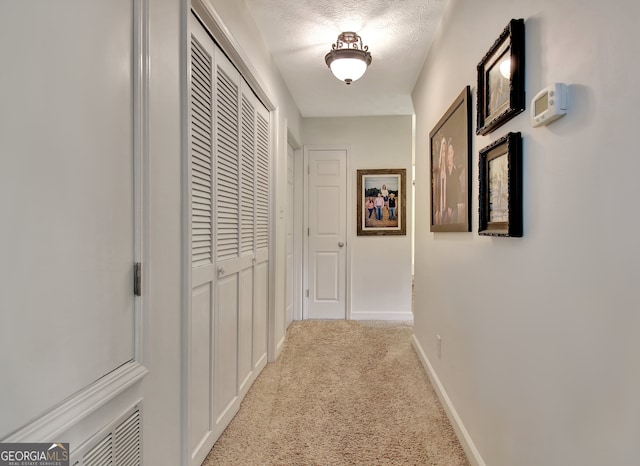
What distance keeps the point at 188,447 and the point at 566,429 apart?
135 cm

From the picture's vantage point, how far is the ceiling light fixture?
2.52m

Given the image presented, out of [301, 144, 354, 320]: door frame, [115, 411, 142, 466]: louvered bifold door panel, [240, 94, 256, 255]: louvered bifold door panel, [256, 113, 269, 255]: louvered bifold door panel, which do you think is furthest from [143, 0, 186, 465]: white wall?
[301, 144, 354, 320]: door frame

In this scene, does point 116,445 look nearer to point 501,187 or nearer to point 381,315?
point 501,187

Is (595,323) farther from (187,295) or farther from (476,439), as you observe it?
(187,295)

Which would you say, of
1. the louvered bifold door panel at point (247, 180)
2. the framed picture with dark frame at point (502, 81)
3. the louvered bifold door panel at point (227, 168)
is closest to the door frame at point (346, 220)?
the louvered bifold door panel at point (247, 180)

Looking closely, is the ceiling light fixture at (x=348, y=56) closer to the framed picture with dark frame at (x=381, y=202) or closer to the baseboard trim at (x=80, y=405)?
the framed picture with dark frame at (x=381, y=202)

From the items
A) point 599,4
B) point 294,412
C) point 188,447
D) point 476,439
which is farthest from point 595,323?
point 294,412

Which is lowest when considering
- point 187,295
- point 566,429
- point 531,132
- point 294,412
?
point 294,412

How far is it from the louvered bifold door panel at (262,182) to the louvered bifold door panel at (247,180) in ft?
0.36

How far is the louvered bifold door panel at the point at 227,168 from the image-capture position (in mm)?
1922

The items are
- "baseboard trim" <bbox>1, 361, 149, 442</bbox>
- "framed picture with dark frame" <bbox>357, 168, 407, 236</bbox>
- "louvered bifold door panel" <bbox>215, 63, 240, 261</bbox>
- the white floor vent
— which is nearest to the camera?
"baseboard trim" <bbox>1, 361, 149, 442</bbox>

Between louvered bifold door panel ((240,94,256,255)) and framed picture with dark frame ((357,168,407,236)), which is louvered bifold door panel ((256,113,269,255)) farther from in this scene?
framed picture with dark frame ((357,168,407,236))

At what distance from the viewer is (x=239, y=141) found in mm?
2225

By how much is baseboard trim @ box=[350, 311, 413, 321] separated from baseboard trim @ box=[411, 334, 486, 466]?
1499 mm
